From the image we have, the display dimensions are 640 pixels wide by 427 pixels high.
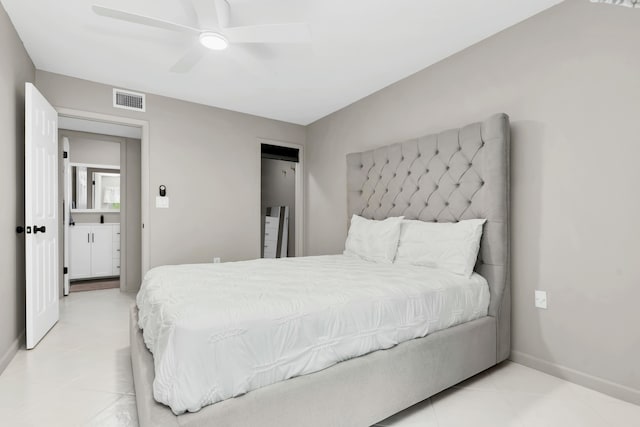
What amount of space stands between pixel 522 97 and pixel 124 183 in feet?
16.0

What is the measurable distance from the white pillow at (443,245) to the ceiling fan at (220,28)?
1617mm

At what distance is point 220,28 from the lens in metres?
1.98

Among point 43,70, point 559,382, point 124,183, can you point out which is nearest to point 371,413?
point 559,382

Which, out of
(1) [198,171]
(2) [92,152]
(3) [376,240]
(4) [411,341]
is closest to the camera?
(4) [411,341]

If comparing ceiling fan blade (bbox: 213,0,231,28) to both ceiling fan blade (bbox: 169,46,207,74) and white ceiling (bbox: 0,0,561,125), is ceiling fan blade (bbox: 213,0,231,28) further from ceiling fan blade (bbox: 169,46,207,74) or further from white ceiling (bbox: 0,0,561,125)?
ceiling fan blade (bbox: 169,46,207,74)

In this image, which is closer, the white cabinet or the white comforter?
the white comforter

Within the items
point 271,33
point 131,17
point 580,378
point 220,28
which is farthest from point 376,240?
point 131,17

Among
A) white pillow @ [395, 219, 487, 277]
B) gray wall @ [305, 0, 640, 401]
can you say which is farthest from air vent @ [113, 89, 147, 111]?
gray wall @ [305, 0, 640, 401]

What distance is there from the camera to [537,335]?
7.02ft

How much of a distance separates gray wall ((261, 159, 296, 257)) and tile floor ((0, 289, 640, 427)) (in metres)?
3.45

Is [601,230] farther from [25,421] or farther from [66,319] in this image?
[66,319]

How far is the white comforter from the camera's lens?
116 centimetres

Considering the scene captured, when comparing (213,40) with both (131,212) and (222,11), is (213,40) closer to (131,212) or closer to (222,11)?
(222,11)

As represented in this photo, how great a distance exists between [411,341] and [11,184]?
120 inches
